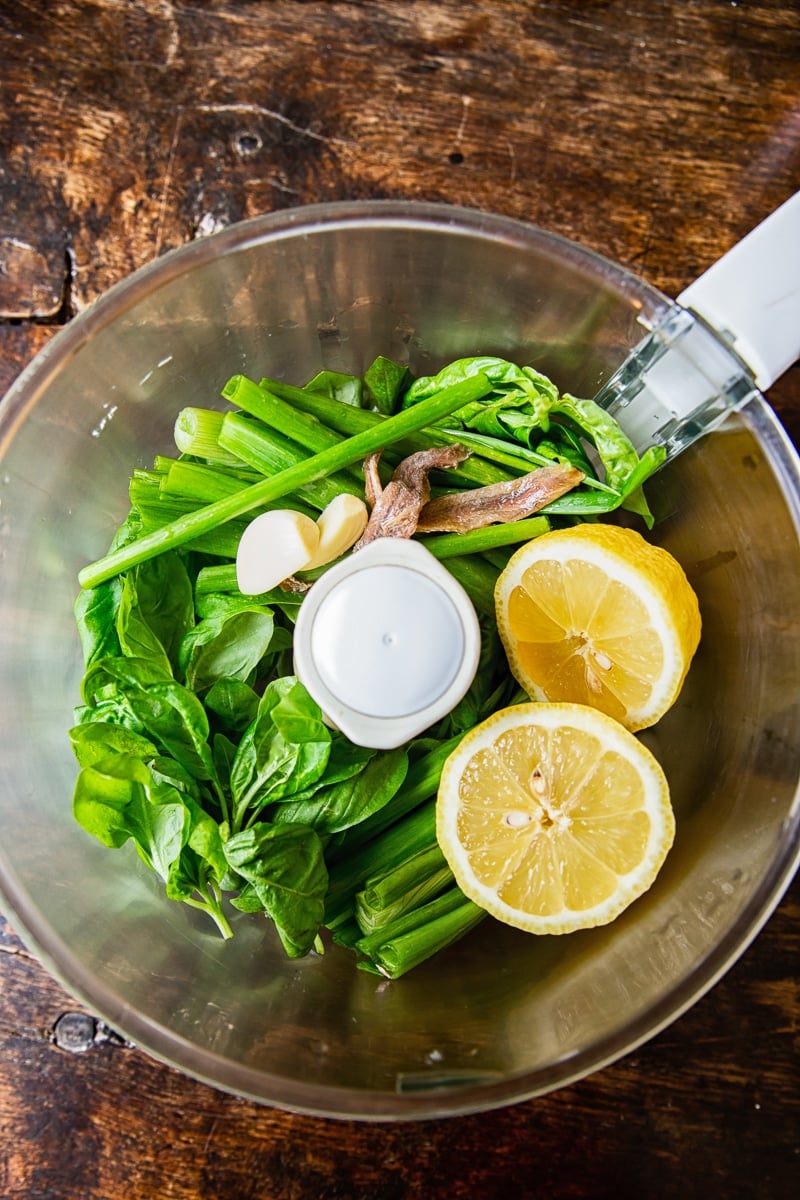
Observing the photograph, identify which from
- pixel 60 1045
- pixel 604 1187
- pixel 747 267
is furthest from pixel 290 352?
pixel 604 1187

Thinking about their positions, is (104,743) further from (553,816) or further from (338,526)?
(553,816)

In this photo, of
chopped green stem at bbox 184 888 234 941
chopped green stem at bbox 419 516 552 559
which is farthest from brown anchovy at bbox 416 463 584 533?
chopped green stem at bbox 184 888 234 941

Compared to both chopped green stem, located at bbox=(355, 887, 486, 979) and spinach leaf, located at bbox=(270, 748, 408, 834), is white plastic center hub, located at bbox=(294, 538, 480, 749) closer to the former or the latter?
spinach leaf, located at bbox=(270, 748, 408, 834)

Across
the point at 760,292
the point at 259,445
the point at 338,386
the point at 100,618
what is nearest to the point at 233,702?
the point at 100,618

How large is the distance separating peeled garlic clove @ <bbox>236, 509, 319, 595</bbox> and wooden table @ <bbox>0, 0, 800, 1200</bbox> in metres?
0.52

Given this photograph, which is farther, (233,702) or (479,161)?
(479,161)

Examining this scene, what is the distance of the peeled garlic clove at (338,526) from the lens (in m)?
1.14

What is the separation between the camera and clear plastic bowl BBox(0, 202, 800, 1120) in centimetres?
108

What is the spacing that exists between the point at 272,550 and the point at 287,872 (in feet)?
1.18

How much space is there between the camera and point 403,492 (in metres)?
1.17

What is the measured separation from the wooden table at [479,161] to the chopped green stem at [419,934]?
1.15 ft

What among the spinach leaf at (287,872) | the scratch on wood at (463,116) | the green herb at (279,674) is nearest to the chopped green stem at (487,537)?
the green herb at (279,674)

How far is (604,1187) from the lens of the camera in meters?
1.33

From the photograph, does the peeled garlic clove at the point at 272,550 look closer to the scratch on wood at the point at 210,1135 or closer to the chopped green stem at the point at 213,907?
the chopped green stem at the point at 213,907
